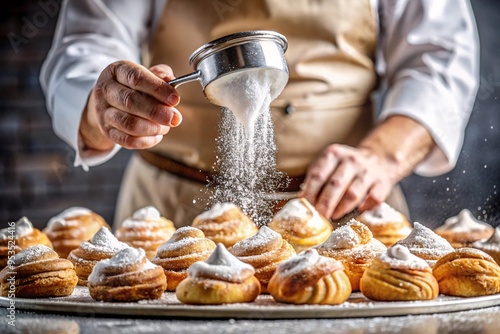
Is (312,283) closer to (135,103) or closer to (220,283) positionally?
(220,283)

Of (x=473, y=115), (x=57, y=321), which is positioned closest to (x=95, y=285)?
(x=57, y=321)

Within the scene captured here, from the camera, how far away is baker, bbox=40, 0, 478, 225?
2146 millimetres

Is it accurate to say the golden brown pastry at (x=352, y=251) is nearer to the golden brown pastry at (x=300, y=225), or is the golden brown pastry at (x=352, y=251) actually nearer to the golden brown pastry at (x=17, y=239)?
the golden brown pastry at (x=300, y=225)

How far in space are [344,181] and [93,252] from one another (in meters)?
0.66

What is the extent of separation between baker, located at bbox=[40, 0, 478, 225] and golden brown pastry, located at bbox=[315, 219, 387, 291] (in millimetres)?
476

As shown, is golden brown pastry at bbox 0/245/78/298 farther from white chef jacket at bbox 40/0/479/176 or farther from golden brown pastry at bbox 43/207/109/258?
white chef jacket at bbox 40/0/479/176

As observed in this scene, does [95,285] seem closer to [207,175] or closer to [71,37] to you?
[207,175]

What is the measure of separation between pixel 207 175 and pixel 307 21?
514 millimetres

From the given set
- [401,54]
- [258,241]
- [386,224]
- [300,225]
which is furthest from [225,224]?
[401,54]

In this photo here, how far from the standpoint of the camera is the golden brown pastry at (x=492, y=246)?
1650 millimetres

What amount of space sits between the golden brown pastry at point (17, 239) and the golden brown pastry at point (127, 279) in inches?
16.3

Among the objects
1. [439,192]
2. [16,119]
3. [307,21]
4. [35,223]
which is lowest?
[35,223]

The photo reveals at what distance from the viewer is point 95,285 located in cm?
137

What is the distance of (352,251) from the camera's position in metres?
1.51
